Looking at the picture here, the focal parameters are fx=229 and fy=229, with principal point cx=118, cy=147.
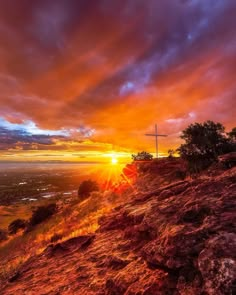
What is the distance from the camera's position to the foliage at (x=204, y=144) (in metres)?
29.0

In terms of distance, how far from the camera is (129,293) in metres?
5.51

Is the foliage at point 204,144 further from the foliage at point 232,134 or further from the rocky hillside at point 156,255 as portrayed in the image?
the rocky hillside at point 156,255

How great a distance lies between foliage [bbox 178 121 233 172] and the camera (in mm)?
28969

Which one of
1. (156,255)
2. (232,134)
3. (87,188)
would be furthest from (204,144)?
(87,188)

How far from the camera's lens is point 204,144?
29.5 m

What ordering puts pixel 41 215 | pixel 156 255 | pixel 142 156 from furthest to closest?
pixel 142 156, pixel 41 215, pixel 156 255

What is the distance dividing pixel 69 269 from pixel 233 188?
6424mm

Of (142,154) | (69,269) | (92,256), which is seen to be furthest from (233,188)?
(142,154)

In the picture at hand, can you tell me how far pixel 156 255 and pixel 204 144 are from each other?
2561cm

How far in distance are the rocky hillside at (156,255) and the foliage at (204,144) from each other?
20184mm

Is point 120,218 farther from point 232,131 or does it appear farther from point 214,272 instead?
point 232,131

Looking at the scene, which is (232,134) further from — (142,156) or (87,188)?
(87,188)

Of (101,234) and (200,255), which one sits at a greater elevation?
(200,255)

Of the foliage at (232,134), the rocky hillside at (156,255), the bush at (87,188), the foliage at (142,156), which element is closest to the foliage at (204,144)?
the foliage at (232,134)
